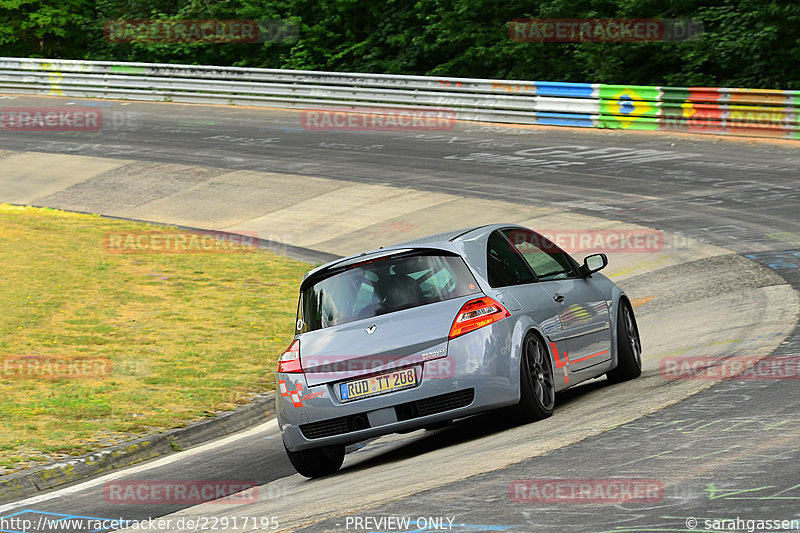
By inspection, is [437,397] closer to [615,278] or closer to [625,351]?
[625,351]

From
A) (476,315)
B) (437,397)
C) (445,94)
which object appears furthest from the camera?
(445,94)

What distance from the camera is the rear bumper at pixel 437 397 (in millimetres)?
7570

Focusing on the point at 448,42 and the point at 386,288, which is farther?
the point at 448,42

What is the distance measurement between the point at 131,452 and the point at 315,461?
7.11 feet

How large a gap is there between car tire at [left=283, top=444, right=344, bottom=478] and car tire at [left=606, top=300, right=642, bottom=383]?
2.72 meters

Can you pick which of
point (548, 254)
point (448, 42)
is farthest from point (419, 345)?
point (448, 42)

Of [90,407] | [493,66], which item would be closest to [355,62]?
[493,66]

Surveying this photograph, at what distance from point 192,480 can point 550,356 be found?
2714 mm

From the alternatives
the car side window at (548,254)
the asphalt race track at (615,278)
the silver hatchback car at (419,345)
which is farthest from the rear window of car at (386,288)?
the car side window at (548,254)

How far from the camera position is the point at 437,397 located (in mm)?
7570

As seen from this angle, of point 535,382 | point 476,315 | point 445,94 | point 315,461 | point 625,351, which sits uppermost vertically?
point 476,315

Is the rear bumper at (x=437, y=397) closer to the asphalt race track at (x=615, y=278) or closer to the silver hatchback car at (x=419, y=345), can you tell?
the silver hatchback car at (x=419, y=345)

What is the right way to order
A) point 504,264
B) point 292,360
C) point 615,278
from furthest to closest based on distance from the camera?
point 615,278
point 504,264
point 292,360

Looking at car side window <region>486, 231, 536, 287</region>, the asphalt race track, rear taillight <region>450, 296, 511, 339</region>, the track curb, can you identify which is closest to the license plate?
rear taillight <region>450, 296, 511, 339</region>
